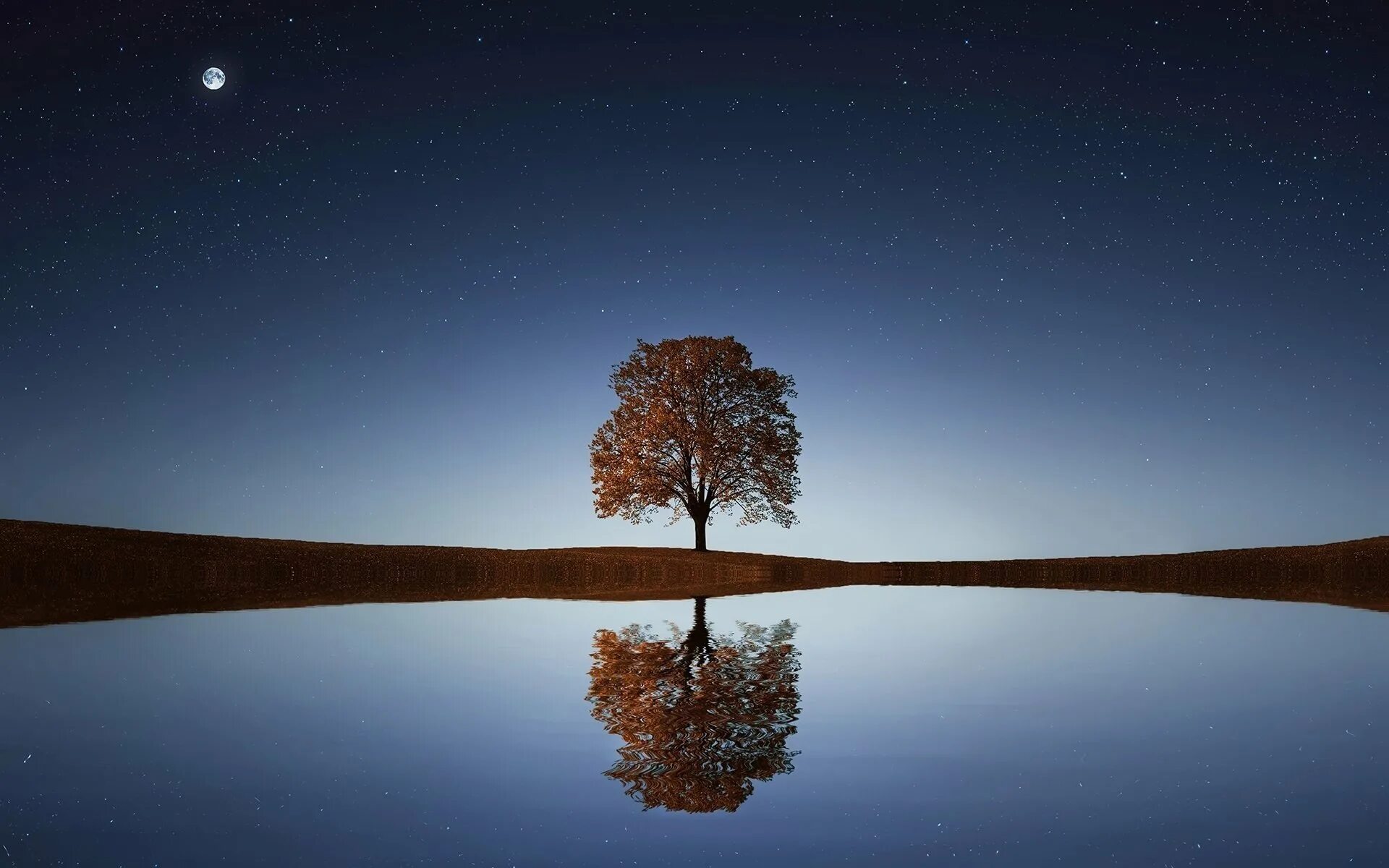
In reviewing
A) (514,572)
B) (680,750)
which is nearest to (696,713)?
(680,750)

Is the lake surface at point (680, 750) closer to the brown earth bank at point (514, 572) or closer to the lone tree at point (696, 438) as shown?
the brown earth bank at point (514, 572)

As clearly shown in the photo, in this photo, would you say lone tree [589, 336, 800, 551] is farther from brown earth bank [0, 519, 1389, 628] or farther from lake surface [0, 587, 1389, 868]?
lake surface [0, 587, 1389, 868]

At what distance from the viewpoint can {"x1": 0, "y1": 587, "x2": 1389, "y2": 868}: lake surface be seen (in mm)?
5078

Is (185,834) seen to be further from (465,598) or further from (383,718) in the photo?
(465,598)

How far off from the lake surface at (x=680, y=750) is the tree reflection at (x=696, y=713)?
43mm

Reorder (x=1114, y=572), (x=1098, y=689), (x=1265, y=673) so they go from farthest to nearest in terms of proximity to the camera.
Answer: (x=1114, y=572) < (x=1265, y=673) < (x=1098, y=689)

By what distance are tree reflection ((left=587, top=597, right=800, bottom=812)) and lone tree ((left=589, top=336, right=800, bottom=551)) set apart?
3227cm

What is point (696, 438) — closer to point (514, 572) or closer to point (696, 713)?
point (514, 572)

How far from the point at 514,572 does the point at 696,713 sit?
3059cm

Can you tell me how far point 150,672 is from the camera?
34.4 feet

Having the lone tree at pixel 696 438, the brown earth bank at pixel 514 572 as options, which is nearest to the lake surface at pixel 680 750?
the brown earth bank at pixel 514 572

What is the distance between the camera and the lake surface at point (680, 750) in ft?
16.7

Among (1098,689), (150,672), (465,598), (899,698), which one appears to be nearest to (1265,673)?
(1098,689)

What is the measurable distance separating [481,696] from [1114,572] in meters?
36.5
